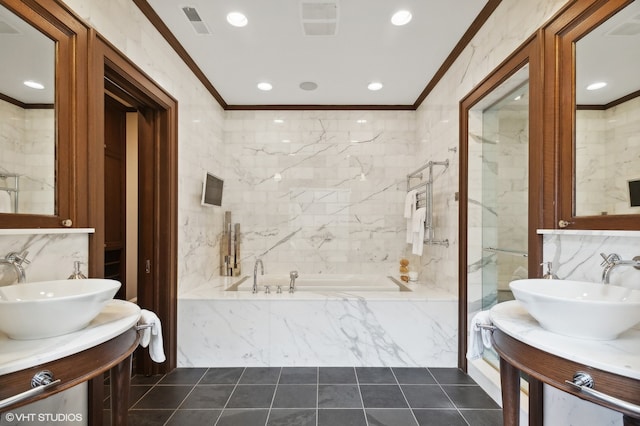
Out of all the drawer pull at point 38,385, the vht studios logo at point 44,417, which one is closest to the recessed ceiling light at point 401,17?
the drawer pull at point 38,385

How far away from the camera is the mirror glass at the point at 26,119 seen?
1135 millimetres

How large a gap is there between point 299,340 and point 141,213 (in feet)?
5.30

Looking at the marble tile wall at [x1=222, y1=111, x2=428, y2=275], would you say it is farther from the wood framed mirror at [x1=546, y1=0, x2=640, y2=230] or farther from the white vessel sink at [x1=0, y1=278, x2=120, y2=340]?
the white vessel sink at [x1=0, y1=278, x2=120, y2=340]

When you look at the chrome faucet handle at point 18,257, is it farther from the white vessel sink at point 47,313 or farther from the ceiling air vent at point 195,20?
the ceiling air vent at point 195,20

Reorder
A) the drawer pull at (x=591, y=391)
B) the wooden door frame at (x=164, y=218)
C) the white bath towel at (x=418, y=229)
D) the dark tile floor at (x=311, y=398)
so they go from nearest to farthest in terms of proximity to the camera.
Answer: the drawer pull at (x=591, y=391) < the dark tile floor at (x=311, y=398) < the wooden door frame at (x=164, y=218) < the white bath towel at (x=418, y=229)

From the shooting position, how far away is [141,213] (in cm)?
229

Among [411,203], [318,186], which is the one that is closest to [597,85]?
[411,203]

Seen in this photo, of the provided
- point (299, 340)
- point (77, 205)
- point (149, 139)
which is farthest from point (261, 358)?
point (149, 139)

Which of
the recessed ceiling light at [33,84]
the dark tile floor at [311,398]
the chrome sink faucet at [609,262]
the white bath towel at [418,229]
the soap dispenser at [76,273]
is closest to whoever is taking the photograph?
the chrome sink faucet at [609,262]

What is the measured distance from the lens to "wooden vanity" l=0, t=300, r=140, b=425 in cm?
75

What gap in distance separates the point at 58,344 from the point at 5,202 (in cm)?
68

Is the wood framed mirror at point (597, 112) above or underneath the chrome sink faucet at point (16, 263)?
above

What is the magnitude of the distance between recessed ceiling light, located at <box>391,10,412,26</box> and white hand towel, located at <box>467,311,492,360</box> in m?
1.89

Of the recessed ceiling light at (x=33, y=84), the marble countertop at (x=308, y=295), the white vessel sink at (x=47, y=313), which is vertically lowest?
the marble countertop at (x=308, y=295)
